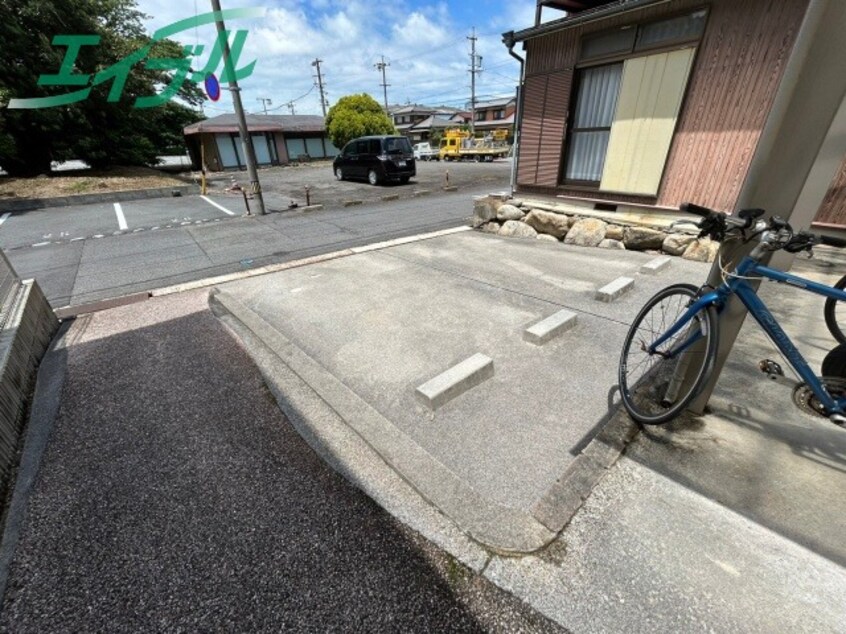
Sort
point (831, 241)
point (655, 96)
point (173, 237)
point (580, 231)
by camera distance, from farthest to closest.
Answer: point (173, 237) < point (580, 231) < point (655, 96) < point (831, 241)

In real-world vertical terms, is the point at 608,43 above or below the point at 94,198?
above

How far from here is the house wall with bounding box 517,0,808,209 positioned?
4270 mm

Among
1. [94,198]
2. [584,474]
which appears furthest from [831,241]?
[94,198]

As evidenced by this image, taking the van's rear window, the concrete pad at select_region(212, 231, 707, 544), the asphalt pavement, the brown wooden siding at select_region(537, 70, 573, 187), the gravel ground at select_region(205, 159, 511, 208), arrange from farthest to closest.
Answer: the van's rear window
the gravel ground at select_region(205, 159, 511, 208)
the brown wooden siding at select_region(537, 70, 573, 187)
the asphalt pavement
the concrete pad at select_region(212, 231, 707, 544)

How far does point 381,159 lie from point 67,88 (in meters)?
12.7

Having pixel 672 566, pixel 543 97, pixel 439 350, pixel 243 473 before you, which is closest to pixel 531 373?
pixel 439 350

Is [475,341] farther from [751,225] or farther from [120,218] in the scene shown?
[120,218]

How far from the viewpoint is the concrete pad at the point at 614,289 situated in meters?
4.12

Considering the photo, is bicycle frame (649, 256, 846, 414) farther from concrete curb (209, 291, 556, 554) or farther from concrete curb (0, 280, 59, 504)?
concrete curb (0, 280, 59, 504)

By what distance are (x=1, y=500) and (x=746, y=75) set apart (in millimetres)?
7736

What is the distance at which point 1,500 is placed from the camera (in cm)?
204

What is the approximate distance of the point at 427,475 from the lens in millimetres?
2066

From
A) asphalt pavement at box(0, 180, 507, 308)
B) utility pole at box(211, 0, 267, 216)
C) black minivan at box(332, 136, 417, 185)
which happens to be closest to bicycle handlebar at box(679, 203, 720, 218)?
asphalt pavement at box(0, 180, 507, 308)

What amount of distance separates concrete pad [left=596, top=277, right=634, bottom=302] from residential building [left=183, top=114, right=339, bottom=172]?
72.5ft
